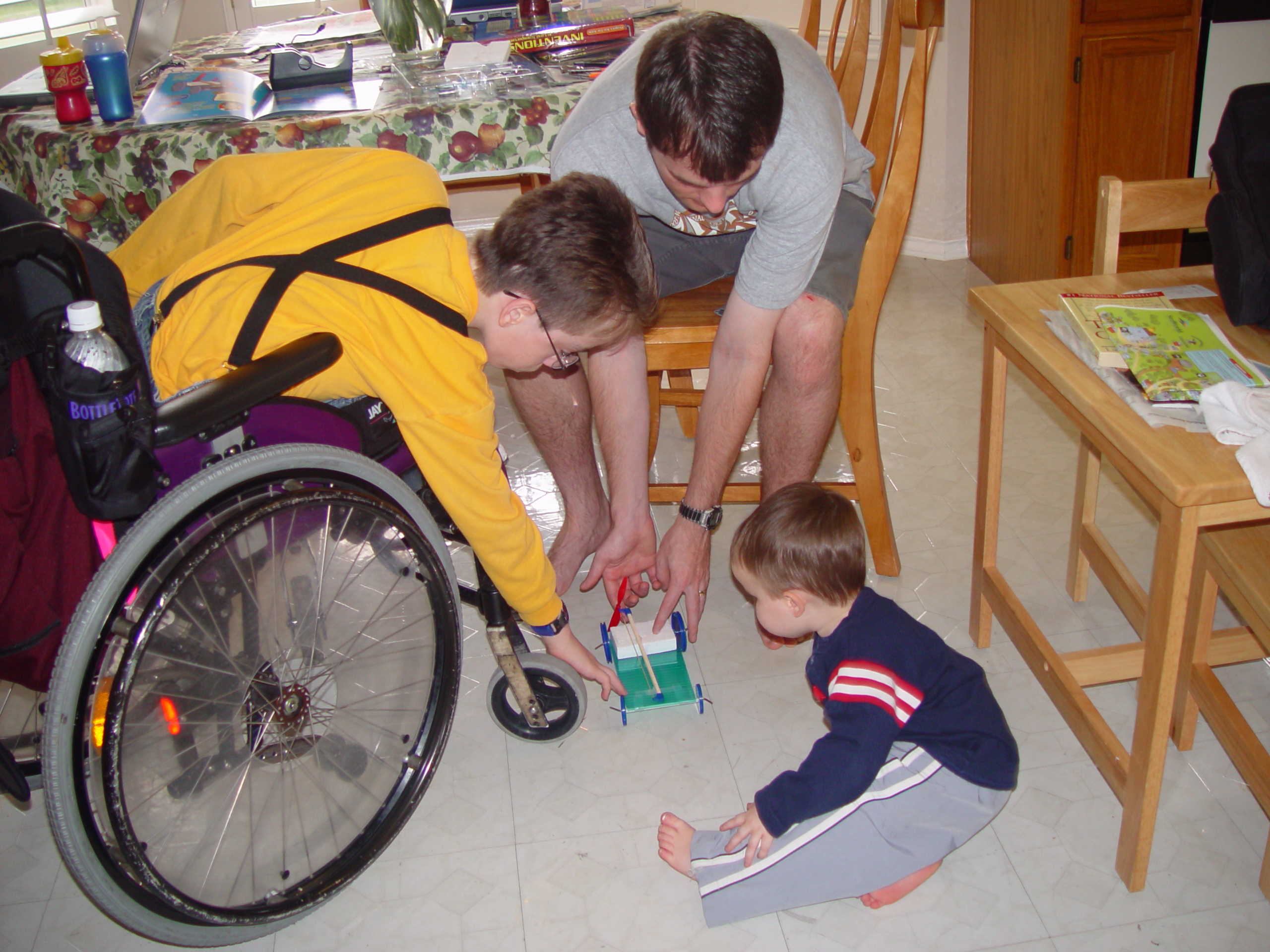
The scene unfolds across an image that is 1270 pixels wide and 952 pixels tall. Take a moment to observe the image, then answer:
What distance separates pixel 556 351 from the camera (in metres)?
1.12

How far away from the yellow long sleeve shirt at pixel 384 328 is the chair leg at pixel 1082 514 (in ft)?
2.70

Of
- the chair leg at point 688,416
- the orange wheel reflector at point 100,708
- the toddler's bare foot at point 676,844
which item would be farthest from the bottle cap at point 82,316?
the chair leg at point 688,416

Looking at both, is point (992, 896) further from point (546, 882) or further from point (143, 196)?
point (143, 196)

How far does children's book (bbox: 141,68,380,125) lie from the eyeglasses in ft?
2.50

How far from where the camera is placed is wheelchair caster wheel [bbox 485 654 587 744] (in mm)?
1305

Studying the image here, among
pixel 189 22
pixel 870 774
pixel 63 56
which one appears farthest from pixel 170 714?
pixel 189 22

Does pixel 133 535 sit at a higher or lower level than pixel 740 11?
lower

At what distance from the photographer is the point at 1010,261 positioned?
8.25 feet

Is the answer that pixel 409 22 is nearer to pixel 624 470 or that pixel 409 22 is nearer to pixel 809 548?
pixel 624 470

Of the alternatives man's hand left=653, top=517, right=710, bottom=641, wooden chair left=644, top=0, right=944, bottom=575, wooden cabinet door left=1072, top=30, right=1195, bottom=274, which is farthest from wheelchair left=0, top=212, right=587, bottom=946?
wooden cabinet door left=1072, top=30, right=1195, bottom=274

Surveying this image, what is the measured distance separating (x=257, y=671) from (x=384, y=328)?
0.37 metres

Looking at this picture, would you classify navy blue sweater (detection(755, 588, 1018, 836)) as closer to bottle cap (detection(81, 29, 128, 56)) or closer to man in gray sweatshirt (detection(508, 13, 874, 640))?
man in gray sweatshirt (detection(508, 13, 874, 640))

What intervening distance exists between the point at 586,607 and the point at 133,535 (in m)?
0.89

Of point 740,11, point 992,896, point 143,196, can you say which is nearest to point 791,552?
point 992,896
